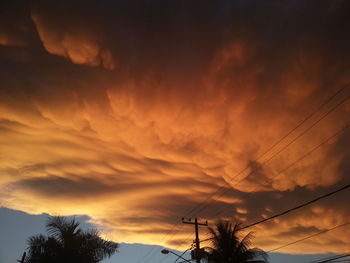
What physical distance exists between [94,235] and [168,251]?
11585 millimetres

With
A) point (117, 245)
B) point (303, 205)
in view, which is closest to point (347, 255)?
point (303, 205)

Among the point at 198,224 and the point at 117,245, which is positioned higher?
the point at 198,224

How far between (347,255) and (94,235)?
537 inches

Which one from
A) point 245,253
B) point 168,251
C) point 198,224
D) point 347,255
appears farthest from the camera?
point 168,251

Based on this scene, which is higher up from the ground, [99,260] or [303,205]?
[303,205]

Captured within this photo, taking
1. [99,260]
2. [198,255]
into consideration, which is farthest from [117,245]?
[198,255]

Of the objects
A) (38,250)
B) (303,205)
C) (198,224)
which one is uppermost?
(198,224)

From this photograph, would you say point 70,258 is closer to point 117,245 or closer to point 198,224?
point 117,245

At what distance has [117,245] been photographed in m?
17.7

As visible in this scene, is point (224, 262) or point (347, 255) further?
point (224, 262)

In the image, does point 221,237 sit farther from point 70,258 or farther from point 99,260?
point 70,258

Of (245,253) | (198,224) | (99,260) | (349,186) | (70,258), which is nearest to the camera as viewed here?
(349,186)

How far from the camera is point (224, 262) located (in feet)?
67.0

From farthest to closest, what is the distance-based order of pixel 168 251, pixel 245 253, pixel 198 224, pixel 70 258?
pixel 168 251, pixel 198 224, pixel 245 253, pixel 70 258
